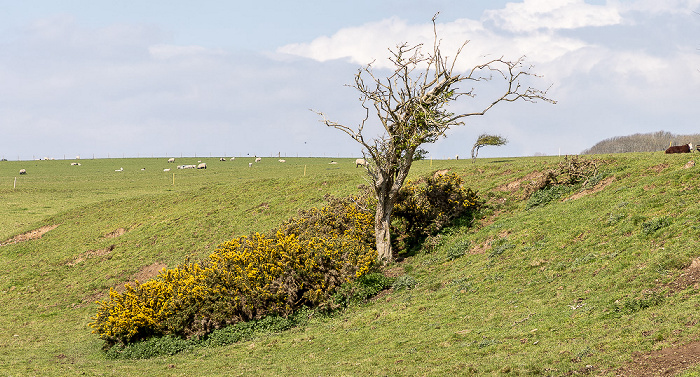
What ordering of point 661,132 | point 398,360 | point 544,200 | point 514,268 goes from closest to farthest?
point 398,360
point 514,268
point 544,200
point 661,132

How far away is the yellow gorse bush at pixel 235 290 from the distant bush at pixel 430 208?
535 cm

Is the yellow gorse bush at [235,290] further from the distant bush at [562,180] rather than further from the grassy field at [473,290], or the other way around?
the distant bush at [562,180]

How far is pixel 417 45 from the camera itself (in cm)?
3195

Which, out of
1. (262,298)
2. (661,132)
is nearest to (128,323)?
(262,298)

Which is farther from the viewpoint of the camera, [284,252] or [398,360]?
[284,252]

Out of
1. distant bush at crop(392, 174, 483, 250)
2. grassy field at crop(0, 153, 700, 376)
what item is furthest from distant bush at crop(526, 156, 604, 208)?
distant bush at crop(392, 174, 483, 250)

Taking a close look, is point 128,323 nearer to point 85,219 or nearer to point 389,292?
point 389,292

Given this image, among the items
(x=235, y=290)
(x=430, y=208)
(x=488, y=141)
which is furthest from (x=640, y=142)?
(x=235, y=290)

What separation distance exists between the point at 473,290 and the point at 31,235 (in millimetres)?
46565

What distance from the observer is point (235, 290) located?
2875 cm

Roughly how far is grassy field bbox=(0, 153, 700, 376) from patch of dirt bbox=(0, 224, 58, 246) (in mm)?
2917

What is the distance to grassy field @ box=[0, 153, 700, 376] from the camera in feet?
56.5

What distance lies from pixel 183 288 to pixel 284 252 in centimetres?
518

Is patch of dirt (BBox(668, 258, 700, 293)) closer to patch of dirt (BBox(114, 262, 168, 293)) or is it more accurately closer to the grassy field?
the grassy field
